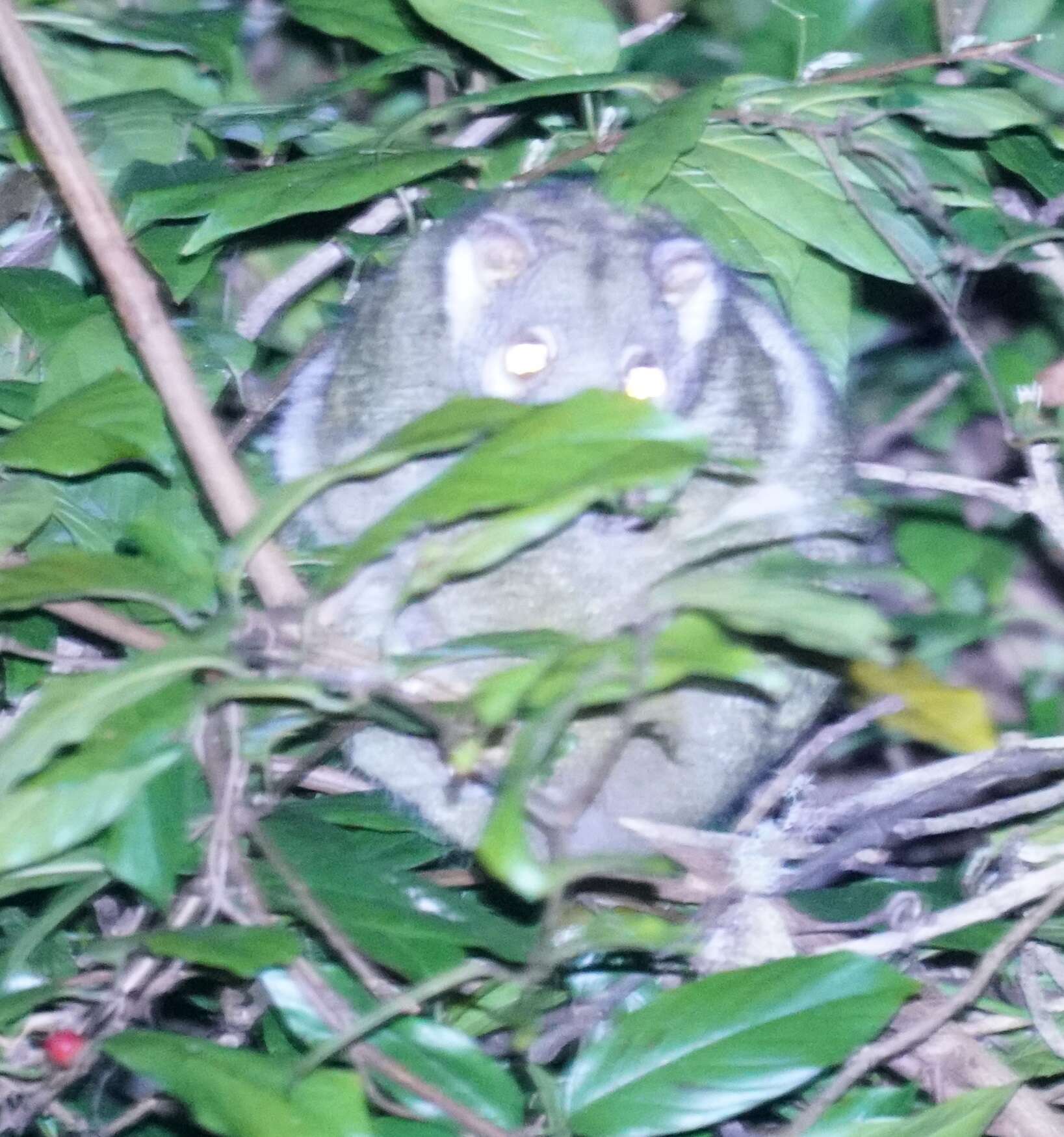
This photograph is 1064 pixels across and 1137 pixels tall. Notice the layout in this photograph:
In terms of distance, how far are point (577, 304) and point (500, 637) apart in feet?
2.53

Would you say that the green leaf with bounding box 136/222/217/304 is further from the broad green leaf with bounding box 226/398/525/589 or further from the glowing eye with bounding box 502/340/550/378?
the broad green leaf with bounding box 226/398/525/589

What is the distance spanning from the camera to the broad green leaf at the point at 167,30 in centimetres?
230

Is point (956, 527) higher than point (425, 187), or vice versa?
point (425, 187)

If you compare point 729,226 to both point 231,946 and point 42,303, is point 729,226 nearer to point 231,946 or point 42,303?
point 42,303

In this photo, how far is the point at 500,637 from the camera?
4.63 feet

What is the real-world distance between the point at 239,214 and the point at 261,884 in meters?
0.88

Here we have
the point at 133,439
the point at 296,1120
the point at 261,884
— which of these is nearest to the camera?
the point at 296,1120

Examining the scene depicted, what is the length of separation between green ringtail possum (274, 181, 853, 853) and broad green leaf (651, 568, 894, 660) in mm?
630

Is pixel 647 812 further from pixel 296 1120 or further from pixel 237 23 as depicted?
pixel 237 23

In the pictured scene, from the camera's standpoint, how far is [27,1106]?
1.66m

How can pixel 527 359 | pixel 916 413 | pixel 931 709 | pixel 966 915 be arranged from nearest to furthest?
pixel 966 915 < pixel 527 359 < pixel 931 709 < pixel 916 413

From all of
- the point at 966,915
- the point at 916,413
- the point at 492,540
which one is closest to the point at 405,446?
the point at 492,540

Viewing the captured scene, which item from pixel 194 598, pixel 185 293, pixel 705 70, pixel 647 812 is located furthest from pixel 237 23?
pixel 647 812

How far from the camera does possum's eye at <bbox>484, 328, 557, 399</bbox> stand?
6.54 ft
